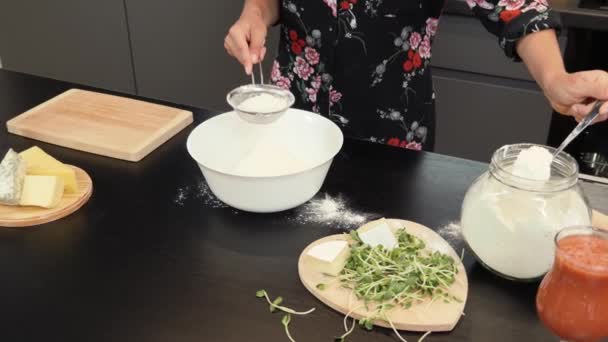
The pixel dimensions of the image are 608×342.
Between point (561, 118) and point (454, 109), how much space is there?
36 cm

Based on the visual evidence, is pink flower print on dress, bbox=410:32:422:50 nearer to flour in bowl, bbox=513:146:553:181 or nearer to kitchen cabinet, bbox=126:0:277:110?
flour in bowl, bbox=513:146:553:181

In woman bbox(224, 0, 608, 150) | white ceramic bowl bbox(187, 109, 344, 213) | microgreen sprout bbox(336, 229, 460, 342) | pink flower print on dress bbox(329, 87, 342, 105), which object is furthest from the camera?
pink flower print on dress bbox(329, 87, 342, 105)

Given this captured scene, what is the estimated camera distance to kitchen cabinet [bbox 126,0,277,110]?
2.53 m

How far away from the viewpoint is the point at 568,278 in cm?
69

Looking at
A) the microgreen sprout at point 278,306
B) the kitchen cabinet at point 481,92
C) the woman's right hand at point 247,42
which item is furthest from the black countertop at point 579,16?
the microgreen sprout at point 278,306

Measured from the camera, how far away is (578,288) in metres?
0.68

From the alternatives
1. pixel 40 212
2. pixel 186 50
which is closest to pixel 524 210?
A: pixel 40 212

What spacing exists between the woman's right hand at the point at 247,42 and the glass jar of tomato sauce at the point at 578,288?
0.64 m

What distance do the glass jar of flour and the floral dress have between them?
22.9 inches

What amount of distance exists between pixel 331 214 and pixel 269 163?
147 mm

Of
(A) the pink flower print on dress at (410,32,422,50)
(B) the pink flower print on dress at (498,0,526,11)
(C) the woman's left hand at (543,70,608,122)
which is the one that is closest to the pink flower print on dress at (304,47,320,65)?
(A) the pink flower print on dress at (410,32,422,50)

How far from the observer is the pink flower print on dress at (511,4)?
1.11m

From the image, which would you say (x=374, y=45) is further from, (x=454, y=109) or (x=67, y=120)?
(x=454, y=109)

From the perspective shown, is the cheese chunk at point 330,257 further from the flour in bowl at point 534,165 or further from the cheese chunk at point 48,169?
the cheese chunk at point 48,169
